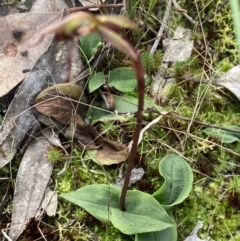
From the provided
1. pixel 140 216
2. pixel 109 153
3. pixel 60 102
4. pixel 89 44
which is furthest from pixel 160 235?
pixel 89 44

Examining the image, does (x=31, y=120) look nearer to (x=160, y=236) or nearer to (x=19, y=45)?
(x=19, y=45)

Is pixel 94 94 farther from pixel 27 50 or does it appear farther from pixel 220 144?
pixel 220 144

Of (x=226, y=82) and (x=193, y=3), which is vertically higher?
(x=193, y=3)

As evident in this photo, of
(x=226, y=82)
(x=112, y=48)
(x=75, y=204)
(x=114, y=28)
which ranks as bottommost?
(x=75, y=204)

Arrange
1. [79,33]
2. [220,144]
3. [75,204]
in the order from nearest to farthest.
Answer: [79,33] → [75,204] → [220,144]

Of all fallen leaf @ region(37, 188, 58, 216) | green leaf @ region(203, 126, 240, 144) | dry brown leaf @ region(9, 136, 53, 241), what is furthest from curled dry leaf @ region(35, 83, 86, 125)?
green leaf @ region(203, 126, 240, 144)

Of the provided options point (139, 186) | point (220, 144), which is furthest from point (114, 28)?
point (220, 144)
